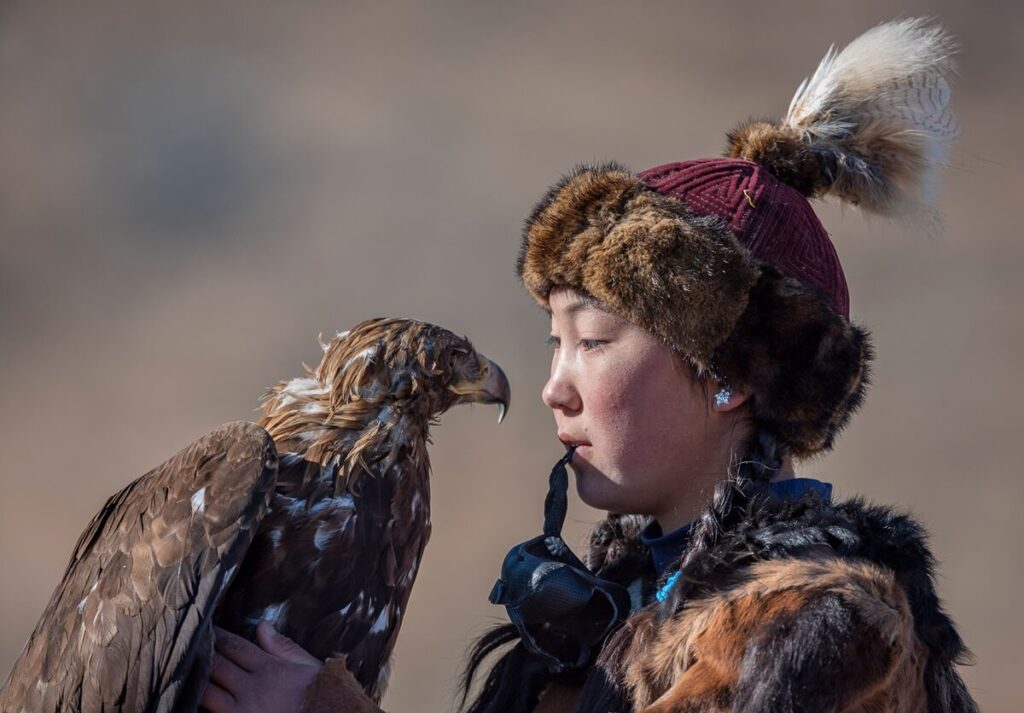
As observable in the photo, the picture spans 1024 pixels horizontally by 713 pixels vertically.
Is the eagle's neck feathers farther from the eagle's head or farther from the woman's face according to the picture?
the woman's face

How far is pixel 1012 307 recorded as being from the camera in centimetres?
1121

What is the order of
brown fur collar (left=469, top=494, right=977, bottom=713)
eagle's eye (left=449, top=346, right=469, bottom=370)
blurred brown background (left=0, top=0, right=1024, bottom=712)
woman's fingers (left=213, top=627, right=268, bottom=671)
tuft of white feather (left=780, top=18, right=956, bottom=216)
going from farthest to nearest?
blurred brown background (left=0, top=0, right=1024, bottom=712) → eagle's eye (left=449, top=346, right=469, bottom=370) → tuft of white feather (left=780, top=18, right=956, bottom=216) → woman's fingers (left=213, top=627, right=268, bottom=671) → brown fur collar (left=469, top=494, right=977, bottom=713)

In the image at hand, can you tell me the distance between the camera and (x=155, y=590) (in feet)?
8.58

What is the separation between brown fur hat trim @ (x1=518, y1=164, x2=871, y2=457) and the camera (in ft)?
8.68

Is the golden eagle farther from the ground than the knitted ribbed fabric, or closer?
closer

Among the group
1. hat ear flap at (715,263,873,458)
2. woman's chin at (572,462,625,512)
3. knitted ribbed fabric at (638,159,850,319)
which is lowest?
woman's chin at (572,462,625,512)

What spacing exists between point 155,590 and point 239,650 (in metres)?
0.20

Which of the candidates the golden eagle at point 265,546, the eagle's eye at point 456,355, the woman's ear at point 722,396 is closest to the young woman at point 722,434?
the woman's ear at point 722,396

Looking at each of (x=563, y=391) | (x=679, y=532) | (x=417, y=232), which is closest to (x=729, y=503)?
(x=679, y=532)

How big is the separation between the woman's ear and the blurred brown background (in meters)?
5.86

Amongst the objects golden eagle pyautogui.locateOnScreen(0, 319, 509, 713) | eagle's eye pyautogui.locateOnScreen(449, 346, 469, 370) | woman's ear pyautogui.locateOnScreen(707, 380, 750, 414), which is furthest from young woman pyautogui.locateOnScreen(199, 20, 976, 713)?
eagle's eye pyautogui.locateOnScreen(449, 346, 469, 370)

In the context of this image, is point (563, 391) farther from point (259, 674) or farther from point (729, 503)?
point (259, 674)

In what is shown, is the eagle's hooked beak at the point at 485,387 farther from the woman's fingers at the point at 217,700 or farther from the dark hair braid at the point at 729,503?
the woman's fingers at the point at 217,700

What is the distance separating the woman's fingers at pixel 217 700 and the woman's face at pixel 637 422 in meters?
0.79
